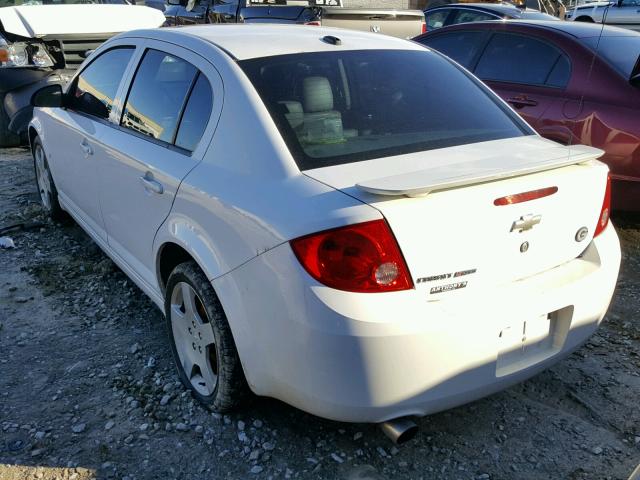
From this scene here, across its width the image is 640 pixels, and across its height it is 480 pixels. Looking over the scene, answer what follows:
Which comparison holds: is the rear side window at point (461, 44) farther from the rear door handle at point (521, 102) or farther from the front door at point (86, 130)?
the front door at point (86, 130)

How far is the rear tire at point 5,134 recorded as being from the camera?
6.87 m

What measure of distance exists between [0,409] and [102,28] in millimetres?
5465

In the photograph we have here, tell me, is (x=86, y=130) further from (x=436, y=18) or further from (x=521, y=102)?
(x=436, y=18)

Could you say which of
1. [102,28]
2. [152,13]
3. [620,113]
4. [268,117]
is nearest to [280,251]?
[268,117]

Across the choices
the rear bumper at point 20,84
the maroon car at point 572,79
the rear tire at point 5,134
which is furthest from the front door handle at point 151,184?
the rear tire at point 5,134

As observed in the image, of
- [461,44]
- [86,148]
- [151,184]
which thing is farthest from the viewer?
[461,44]

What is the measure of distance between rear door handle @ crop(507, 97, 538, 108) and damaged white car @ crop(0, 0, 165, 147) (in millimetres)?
4338

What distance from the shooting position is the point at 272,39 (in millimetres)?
3047

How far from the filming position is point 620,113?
433cm

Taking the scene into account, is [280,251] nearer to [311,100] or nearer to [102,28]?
[311,100]

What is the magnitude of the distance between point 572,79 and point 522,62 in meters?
0.57

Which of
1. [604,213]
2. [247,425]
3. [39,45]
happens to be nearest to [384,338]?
[247,425]

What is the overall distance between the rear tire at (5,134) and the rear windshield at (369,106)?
17.0 ft

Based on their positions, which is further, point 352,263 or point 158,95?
point 158,95
